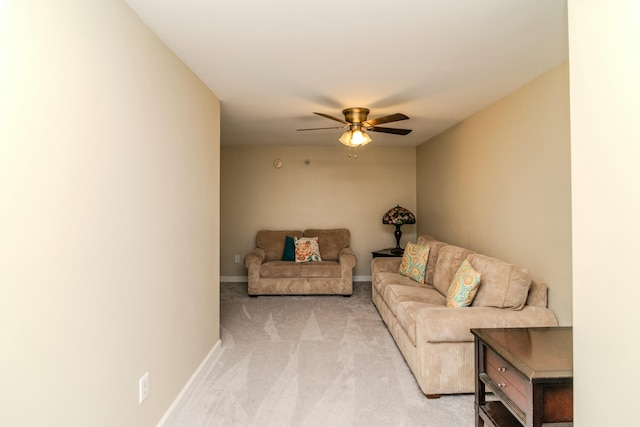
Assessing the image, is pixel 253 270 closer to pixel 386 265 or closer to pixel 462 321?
pixel 386 265

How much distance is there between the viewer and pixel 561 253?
2488mm

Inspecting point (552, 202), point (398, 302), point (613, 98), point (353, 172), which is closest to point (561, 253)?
point (552, 202)

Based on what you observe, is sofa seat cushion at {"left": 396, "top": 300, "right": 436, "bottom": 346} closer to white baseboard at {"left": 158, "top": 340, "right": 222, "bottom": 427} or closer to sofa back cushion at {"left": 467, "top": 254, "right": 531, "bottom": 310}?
sofa back cushion at {"left": 467, "top": 254, "right": 531, "bottom": 310}

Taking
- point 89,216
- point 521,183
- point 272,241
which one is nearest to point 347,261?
point 272,241

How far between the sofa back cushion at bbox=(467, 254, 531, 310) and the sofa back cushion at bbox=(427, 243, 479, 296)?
611 millimetres

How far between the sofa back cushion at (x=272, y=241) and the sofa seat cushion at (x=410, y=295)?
2322 mm

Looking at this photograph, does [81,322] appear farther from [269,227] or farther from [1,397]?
[269,227]

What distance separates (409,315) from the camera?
279 cm

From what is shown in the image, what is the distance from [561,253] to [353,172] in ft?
12.5

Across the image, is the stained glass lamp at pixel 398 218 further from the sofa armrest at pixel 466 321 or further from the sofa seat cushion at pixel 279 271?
the sofa armrest at pixel 466 321

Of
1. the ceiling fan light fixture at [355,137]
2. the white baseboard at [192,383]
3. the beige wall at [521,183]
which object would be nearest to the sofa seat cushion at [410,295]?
the beige wall at [521,183]

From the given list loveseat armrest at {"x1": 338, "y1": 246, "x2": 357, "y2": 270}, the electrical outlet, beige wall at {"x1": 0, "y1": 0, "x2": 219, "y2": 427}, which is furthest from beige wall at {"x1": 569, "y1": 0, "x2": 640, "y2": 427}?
loveseat armrest at {"x1": 338, "y1": 246, "x2": 357, "y2": 270}

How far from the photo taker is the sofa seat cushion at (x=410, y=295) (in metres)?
3.27

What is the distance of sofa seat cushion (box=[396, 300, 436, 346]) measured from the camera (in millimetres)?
2662
